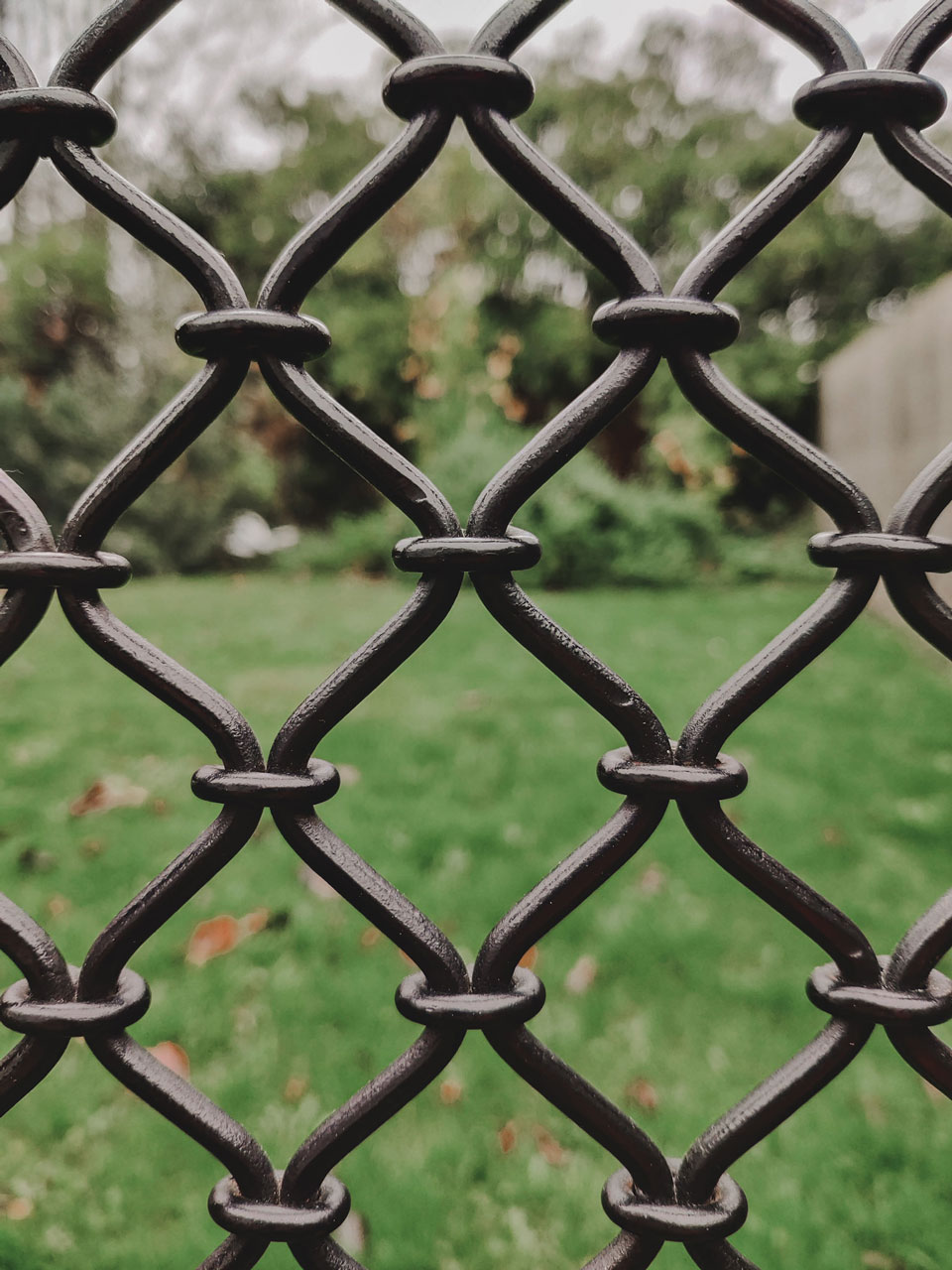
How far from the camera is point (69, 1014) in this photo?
65cm

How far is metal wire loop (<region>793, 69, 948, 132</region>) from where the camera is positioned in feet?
1.82

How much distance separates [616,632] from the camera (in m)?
5.82

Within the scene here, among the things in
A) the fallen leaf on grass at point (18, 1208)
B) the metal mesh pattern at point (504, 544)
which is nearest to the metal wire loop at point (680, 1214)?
the metal mesh pattern at point (504, 544)

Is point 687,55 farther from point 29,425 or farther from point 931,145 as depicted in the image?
point 931,145

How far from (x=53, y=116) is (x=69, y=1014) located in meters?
0.62

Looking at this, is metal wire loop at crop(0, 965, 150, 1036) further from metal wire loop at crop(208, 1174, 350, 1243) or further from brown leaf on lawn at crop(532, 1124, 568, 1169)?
brown leaf on lawn at crop(532, 1124, 568, 1169)

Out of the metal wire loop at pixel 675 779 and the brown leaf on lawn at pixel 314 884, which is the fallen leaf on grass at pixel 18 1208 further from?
the metal wire loop at pixel 675 779

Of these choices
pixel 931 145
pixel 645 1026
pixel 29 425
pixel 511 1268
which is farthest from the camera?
pixel 29 425

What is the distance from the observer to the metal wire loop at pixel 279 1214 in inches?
26.8

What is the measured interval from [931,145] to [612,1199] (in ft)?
2.55

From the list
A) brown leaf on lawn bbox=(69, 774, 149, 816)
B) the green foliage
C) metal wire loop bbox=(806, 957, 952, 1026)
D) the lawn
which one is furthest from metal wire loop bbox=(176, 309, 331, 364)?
the green foliage

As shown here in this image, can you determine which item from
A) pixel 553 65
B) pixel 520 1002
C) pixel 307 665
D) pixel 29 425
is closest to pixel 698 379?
pixel 520 1002

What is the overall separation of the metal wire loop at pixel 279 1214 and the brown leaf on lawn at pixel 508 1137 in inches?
40.7

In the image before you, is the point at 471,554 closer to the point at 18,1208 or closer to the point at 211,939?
the point at 18,1208
